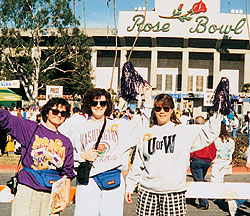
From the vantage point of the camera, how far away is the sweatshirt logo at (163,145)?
141 inches

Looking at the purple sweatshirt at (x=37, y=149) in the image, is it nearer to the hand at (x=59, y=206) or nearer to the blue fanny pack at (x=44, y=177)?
the blue fanny pack at (x=44, y=177)

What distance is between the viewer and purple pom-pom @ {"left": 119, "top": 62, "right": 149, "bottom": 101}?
13.9 feet

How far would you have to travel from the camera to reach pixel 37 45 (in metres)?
33.6

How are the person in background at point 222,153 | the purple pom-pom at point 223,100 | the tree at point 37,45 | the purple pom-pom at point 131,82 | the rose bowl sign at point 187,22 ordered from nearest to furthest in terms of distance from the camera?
the purple pom-pom at point 223,100 < the purple pom-pom at point 131,82 < the person in background at point 222,153 < the tree at point 37,45 < the rose bowl sign at point 187,22

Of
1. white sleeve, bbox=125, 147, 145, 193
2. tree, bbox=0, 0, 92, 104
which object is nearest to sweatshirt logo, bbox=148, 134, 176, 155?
white sleeve, bbox=125, 147, 145, 193

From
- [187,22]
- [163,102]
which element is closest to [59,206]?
[163,102]

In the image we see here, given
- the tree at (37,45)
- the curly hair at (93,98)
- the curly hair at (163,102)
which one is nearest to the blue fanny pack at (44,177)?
the curly hair at (93,98)

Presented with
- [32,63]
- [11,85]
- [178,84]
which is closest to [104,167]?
[11,85]

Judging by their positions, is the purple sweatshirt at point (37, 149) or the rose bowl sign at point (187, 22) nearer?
the purple sweatshirt at point (37, 149)

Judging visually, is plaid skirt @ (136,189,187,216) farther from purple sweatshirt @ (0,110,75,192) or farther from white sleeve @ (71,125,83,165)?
purple sweatshirt @ (0,110,75,192)

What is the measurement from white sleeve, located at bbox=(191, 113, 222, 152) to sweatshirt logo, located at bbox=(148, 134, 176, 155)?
24 cm

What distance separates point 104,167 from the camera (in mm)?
3615

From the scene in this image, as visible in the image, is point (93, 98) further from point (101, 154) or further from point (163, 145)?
point (163, 145)

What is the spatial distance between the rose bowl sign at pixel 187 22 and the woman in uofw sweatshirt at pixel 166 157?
41197 millimetres
